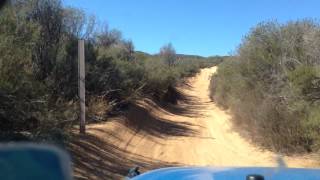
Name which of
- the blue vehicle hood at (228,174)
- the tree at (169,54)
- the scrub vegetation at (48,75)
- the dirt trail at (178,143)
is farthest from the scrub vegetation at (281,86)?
the tree at (169,54)

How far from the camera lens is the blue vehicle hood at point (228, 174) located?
313 centimetres

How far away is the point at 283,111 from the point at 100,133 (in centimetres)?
560

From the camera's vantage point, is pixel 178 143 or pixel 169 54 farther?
pixel 169 54

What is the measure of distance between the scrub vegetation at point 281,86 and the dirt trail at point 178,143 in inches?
22.8

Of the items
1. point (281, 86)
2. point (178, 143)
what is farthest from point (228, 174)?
point (178, 143)

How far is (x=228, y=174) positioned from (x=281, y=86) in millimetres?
14942

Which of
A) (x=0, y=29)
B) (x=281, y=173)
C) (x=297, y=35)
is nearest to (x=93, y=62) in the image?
(x=297, y=35)

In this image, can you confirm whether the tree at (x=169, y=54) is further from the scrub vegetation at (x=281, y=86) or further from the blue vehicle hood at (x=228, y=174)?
the blue vehicle hood at (x=228, y=174)

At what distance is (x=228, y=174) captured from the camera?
3252 millimetres

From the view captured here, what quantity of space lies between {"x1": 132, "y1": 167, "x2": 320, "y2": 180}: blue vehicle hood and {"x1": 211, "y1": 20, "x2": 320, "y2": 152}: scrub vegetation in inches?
423

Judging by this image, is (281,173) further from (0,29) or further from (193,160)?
(193,160)

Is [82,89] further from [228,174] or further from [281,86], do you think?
[228,174]

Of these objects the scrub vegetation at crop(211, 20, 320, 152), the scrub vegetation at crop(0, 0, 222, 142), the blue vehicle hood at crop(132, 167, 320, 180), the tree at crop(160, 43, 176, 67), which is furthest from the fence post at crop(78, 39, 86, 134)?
the tree at crop(160, 43, 176, 67)

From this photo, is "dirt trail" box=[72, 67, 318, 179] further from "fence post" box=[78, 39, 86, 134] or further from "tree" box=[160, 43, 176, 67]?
"tree" box=[160, 43, 176, 67]
